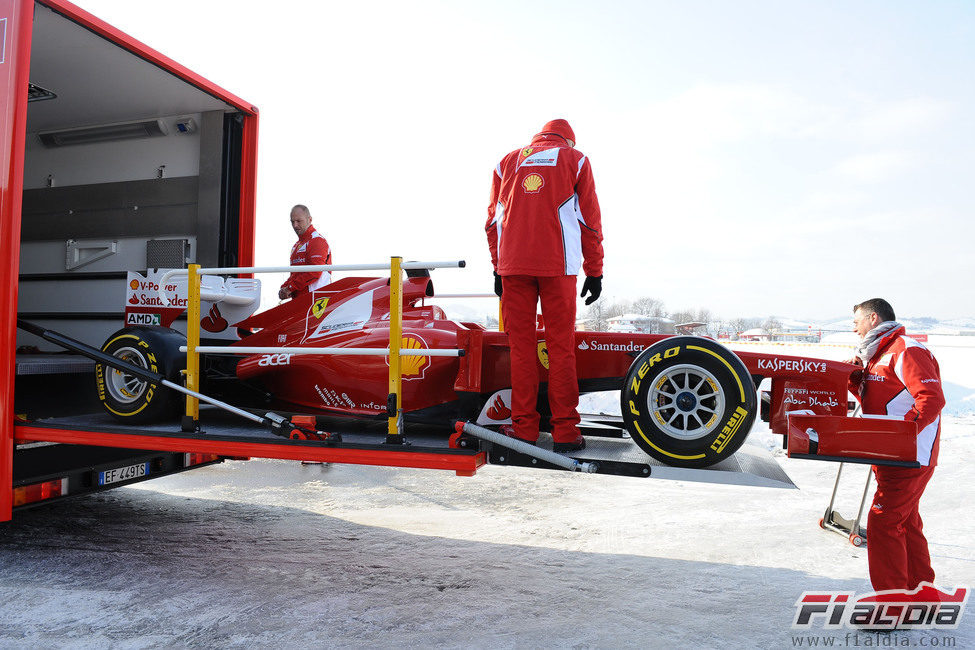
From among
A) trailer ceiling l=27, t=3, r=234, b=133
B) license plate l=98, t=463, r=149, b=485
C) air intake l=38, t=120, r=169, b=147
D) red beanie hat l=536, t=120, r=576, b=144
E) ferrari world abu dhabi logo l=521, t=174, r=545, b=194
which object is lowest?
license plate l=98, t=463, r=149, b=485

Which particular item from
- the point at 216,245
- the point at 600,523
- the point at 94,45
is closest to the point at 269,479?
the point at 216,245

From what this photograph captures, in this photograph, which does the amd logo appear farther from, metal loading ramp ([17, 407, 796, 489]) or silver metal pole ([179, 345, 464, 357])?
silver metal pole ([179, 345, 464, 357])

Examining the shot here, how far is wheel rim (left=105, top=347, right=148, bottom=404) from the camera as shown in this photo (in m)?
4.53

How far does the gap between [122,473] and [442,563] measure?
2.40 meters

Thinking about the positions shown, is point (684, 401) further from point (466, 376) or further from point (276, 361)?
point (276, 361)

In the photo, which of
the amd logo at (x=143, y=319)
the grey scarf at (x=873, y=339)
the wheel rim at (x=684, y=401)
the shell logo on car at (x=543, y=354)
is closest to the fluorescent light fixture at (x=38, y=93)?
the amd logo at (x=143, y=319)

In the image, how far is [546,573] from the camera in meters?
4.61

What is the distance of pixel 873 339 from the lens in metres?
3.99

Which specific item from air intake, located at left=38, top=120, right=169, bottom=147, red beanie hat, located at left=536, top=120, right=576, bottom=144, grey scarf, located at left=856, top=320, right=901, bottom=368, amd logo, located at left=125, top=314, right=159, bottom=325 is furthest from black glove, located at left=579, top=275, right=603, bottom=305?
air intake, located at left=38, top=120, right=169, bottom=147

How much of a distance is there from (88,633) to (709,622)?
3264 millimetres

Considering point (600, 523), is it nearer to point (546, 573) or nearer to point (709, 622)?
point (546, 573)

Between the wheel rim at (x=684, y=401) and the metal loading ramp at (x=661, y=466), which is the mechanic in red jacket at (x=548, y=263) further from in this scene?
the wheel rim at (x=684, y=401)

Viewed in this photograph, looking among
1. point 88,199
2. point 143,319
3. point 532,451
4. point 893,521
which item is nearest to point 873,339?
point 893,521

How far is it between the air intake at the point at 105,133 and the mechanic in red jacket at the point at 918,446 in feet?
19.6
